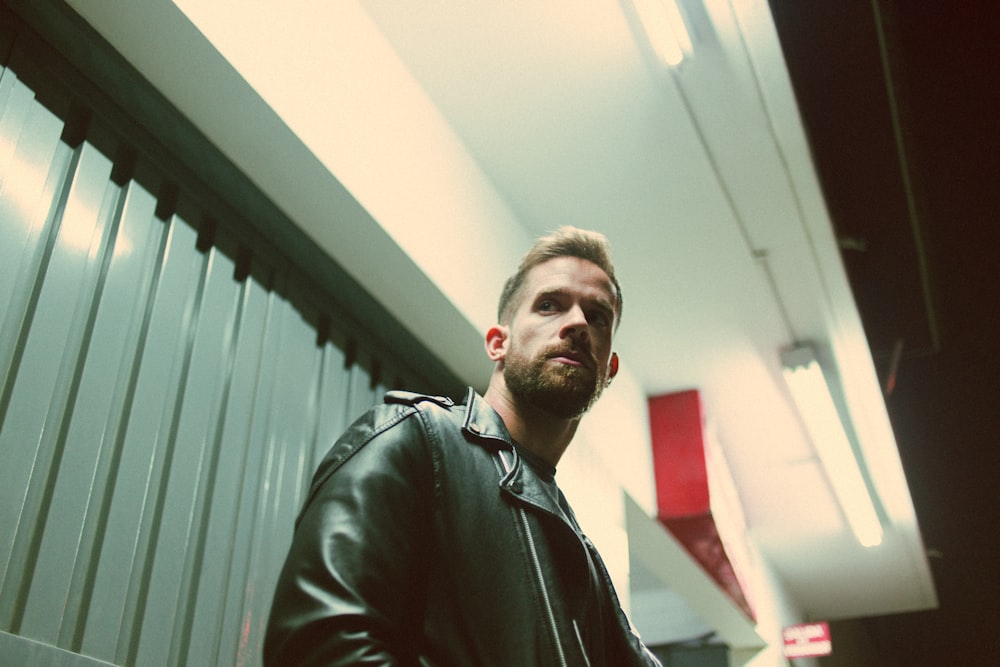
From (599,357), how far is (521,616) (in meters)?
0.74

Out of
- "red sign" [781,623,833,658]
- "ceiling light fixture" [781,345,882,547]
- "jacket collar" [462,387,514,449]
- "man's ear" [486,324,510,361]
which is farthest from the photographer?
"red sign" [781,623,833,658]

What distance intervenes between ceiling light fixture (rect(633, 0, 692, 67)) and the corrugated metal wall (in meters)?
1.59

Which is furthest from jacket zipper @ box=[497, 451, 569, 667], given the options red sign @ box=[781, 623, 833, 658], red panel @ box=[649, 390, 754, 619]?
red sign @ box=[781, 623, 833, 658]

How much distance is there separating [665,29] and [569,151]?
29.6 inches

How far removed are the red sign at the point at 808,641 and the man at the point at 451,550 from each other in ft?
18.5

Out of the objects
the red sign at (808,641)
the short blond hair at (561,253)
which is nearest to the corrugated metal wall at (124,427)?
the short blond hair at (561,253)

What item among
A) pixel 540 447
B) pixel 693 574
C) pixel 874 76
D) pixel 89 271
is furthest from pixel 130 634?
pixel 693 574

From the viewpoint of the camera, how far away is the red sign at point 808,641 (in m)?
6.68

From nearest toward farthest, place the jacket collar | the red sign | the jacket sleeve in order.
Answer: the jacket sleeve
the jacket collar
the red sign

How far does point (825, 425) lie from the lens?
196 inches

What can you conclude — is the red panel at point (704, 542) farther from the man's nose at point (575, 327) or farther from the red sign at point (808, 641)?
the man's nose at point (575, 327)

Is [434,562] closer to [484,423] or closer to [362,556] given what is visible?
[362,556]

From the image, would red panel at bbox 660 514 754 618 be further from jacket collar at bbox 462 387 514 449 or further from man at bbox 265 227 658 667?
jacket collar at bbox 462 387 514 449

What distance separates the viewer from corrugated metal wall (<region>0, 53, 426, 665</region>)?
5.78 feet
